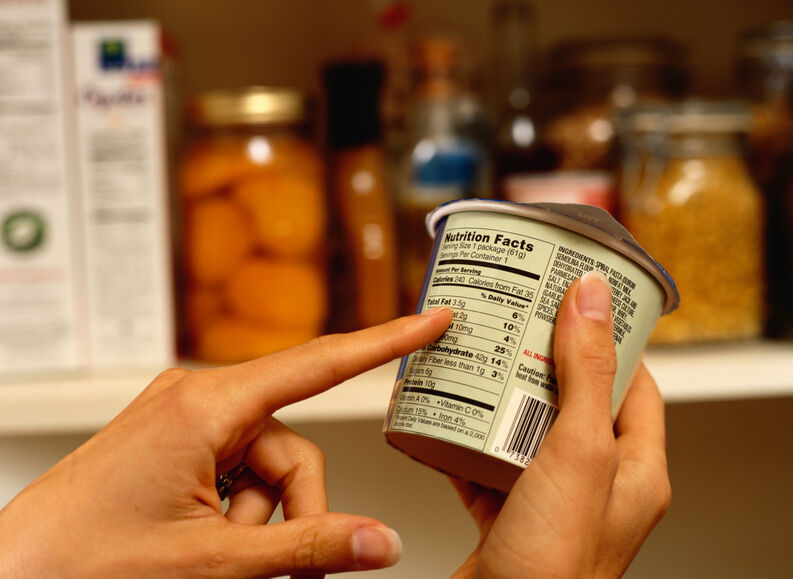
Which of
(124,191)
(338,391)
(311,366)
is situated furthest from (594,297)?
(124,191)

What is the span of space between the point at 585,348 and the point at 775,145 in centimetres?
51

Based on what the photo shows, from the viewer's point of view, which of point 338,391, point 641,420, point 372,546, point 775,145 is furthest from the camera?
point 775,145

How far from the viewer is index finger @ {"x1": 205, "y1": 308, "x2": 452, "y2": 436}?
1.23 ft

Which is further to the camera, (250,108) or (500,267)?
(250,108)

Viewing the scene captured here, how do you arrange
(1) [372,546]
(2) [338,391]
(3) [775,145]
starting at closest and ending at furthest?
(1) [372,546]
(2) [338,391]
(3) [775,145]

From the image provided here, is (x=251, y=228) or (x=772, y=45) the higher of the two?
(x=772, y=45)

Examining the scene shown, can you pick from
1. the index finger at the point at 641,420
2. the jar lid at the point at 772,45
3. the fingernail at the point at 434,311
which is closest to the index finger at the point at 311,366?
the fingernail at the point at 434,311

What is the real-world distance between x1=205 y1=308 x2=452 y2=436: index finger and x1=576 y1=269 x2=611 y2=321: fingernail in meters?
0.07

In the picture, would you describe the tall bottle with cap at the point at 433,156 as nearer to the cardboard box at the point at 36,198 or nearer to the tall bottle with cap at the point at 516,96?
the tall bottle with cap at the point at 516,96

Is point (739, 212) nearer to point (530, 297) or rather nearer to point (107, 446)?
point (530, 297)

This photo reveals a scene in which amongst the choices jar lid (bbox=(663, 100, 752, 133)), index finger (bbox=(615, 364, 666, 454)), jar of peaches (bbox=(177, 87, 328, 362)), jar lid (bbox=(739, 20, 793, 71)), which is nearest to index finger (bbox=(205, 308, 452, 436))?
index finger (bbox=(615, 364, 666, 454))

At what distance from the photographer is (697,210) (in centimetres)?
69

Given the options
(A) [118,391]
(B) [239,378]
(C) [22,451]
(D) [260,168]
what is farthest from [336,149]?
(C) [22,451]

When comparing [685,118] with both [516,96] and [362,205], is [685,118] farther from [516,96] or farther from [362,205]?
[362,205]
